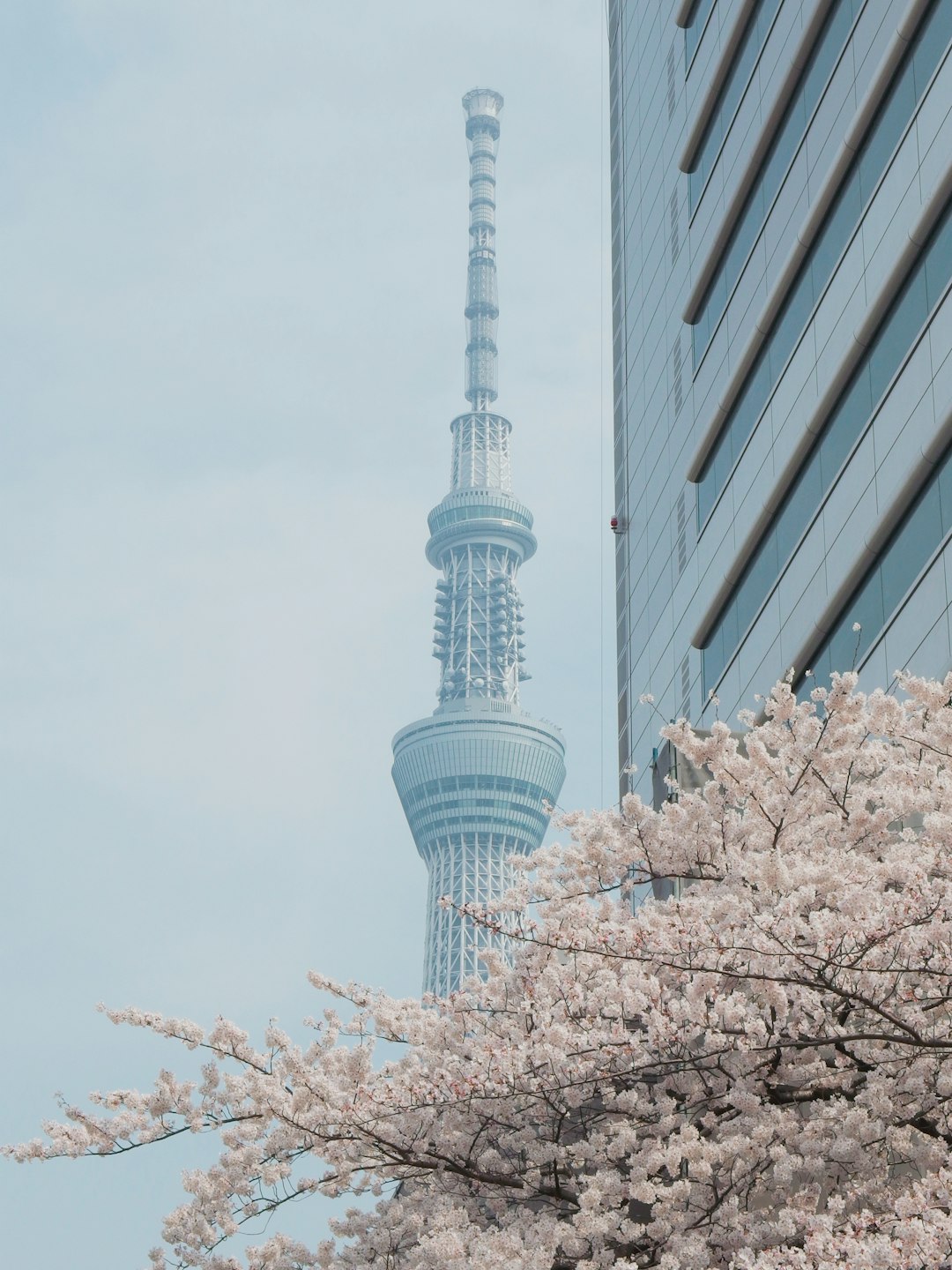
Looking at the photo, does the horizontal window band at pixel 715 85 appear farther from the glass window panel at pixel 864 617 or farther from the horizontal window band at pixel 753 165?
the glass window panel at pixel 864 617

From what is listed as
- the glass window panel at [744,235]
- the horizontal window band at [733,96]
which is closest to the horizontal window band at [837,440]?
the glass window panel at [744,235]

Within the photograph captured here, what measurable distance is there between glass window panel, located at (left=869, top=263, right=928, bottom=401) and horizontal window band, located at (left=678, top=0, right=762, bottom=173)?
13.1 meters

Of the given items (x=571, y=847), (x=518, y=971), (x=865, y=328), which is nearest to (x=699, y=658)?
(x=865, y=328)

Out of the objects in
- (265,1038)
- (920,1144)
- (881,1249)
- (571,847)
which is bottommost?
(881,1249)

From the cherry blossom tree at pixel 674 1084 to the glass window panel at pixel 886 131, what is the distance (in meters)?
14.2

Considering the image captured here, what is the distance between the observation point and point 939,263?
24.2m

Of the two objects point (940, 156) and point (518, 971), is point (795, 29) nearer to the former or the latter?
point (940, 156)

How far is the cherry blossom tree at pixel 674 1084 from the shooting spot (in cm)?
1120

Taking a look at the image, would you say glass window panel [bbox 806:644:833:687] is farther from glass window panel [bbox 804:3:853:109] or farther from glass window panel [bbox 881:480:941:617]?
glass window panel [bbox 804:3:853:109]

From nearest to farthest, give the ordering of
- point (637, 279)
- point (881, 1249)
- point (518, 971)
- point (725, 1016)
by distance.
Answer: point (881, 1249) → point (725, 1016) → point (518, 971) → point (637, 279)

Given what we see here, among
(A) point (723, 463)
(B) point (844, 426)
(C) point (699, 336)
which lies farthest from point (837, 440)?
(C) point (699, 336)

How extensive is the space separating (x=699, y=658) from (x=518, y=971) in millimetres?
22592

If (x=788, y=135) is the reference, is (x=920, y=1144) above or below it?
below

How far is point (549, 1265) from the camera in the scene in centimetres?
1165
